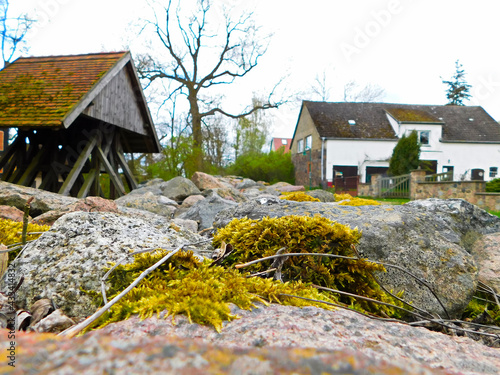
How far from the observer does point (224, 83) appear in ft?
89.5

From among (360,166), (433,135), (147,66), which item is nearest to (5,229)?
(147,66)

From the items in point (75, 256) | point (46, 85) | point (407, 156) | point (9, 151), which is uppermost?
point (46, 85)

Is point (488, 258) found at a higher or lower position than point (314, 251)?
lower

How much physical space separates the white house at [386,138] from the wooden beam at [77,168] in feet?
74.3

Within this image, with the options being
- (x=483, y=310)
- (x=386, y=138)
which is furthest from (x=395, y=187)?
(x=483, y=310)

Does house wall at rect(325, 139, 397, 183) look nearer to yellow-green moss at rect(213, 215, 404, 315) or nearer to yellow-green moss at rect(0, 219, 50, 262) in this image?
yellow-green moss at rect(0, 219, 50, 262)

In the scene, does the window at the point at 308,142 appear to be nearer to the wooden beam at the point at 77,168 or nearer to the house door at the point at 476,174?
the house door at the point at 476,174

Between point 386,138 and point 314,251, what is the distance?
100ft

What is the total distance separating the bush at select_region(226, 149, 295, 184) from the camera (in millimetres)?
34531

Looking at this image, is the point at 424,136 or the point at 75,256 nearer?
the point at 75,256

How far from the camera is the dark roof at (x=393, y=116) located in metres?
30.8

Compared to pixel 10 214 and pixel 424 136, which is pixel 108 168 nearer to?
pixel 10 214

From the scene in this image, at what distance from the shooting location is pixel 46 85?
943 centimetres

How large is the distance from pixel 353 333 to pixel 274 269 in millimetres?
722
